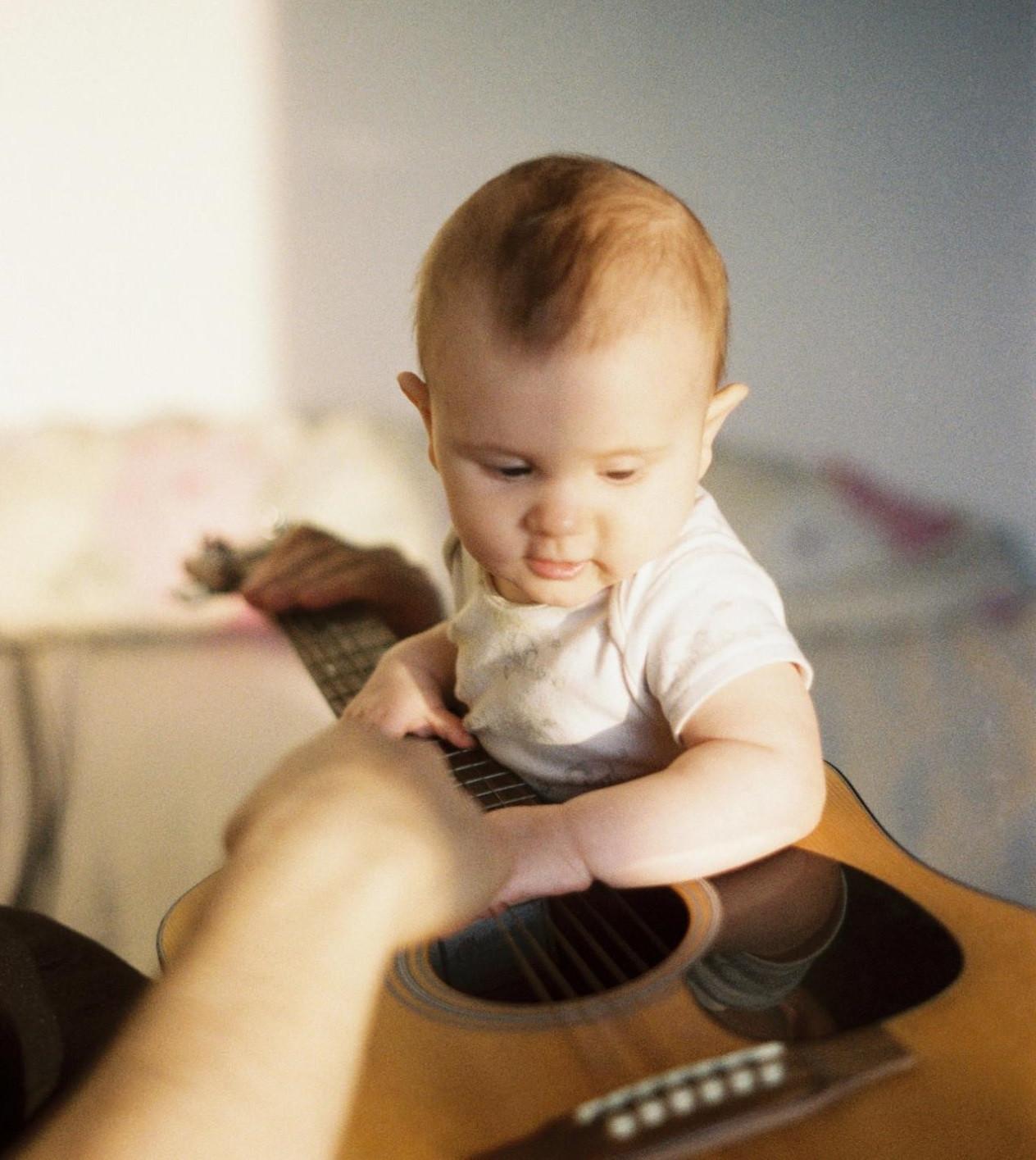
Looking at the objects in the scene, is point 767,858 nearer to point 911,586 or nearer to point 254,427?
point 911,586

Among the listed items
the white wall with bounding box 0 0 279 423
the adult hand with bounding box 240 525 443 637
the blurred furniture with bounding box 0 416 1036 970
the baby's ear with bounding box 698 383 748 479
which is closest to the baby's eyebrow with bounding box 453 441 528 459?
the baby's ear with bounding box 698 383 748 479

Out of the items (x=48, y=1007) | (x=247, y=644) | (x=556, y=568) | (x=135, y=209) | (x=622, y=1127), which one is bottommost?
(x=247, y=644)

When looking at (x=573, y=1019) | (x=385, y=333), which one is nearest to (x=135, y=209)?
(x=385, y=333)

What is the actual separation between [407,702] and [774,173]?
79 centimetres

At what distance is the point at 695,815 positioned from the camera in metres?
0.63

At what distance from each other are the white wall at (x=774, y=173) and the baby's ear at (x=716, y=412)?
0.64 meters

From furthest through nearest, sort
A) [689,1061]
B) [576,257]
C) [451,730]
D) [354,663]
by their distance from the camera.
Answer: [354,663] < [451,730] < [576,257] < [689,1061]

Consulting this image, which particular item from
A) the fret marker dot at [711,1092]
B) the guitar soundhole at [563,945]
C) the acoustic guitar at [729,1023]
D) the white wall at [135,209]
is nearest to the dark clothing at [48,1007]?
the acoustic guitar at [729,1023]

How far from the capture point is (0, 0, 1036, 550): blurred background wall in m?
1.24

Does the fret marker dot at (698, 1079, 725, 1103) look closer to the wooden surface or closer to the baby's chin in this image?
the wooden surface

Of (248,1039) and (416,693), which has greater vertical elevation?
(248,1039)

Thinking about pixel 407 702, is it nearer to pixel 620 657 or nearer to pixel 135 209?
pixel 620 657

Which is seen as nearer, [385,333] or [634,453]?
[634,453]

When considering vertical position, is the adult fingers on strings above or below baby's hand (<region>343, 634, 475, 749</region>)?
below
